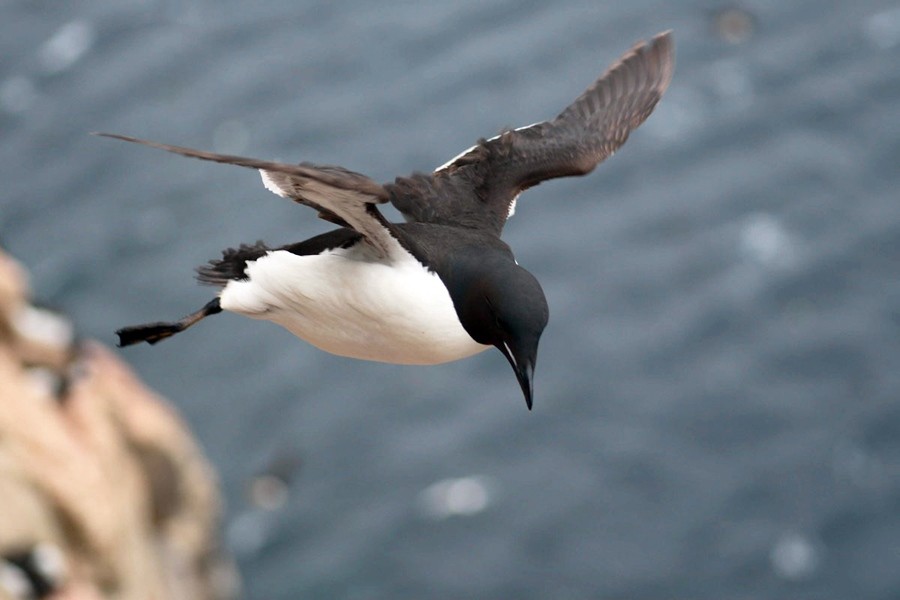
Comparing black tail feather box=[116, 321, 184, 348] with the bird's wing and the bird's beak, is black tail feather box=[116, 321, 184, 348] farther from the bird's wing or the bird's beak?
the bird's beak

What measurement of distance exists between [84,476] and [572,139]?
534cm

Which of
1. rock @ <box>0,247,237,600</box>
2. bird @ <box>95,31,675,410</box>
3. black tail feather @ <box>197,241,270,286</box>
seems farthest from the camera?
rock @ <box>0,247,237,600</box>

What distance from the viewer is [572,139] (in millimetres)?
7551

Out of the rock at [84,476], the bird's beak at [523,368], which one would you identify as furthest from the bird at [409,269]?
the rock at [84,476]

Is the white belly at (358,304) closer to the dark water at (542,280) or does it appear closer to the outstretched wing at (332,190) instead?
the outstretched wing at (332,190)

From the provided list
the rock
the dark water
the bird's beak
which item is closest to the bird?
the bird's beak

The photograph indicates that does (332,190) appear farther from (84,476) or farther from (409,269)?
(84,476)

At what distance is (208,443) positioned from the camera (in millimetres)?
19609

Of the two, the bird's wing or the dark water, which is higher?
the dark water

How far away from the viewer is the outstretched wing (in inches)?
182

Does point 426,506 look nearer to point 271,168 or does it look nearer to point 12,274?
point 12,274

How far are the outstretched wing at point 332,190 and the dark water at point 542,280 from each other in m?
12.7

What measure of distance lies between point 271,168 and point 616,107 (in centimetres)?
359

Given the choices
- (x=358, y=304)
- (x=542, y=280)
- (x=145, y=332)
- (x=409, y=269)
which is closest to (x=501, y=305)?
(x=409, y=269)
